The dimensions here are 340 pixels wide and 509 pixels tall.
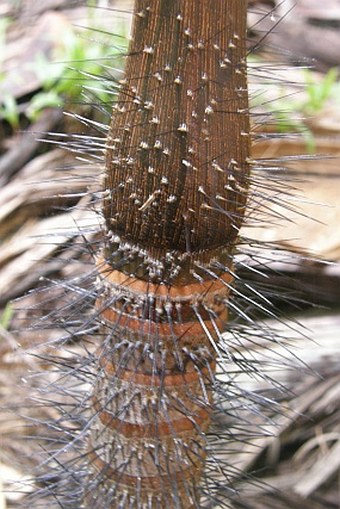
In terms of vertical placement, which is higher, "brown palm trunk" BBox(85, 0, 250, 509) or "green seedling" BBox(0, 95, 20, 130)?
"green seedling" BBox(0, 95, 20, 130)

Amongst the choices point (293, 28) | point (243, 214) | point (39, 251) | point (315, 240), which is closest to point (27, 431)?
point (39, 251)

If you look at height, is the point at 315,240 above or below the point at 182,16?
below

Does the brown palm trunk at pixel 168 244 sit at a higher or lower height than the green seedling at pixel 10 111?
lower

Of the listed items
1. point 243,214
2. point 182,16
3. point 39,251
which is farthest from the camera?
point 39,251

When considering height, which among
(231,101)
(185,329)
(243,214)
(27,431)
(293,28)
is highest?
(293,28)

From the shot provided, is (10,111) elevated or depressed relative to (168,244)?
elevated

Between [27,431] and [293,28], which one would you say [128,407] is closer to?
[27,431]

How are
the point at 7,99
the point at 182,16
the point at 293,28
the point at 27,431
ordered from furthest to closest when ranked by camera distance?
the point at 293,28 → the point at 7,99 → the point at 27,431 → the point at 182,16

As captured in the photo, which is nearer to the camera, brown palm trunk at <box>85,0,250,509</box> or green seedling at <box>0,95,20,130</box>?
brown palm trunk at <box>85,0,250,509</box>

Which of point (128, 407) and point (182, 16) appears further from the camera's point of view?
point (128, 407)

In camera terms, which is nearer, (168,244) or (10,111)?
(168,244)
